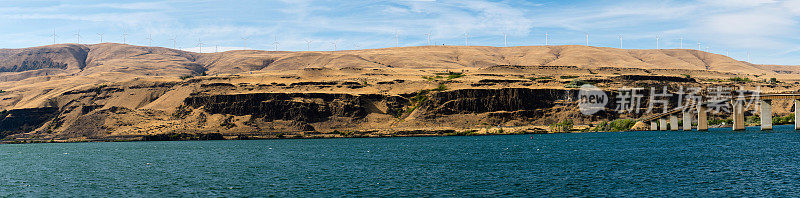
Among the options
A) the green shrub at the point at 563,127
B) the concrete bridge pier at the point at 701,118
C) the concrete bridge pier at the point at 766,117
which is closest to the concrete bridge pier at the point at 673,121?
the concrete bridge pier at the point at 701,118

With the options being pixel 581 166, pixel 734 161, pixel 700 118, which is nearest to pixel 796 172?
pixel 734 161

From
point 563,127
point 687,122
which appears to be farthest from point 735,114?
point 563,127

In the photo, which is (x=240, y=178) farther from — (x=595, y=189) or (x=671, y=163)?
(x=671, y=163)

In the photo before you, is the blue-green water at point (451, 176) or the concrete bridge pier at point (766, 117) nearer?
the blue-green water at point (451, 176)

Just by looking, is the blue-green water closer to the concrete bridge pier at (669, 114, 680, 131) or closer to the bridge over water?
the bridge over water

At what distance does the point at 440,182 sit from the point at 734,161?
3942 cm

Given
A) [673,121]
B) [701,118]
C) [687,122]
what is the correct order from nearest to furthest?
[701,118] < [687,122] < [673,121]

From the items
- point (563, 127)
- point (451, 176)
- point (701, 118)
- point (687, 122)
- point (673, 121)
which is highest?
point (701, 118)

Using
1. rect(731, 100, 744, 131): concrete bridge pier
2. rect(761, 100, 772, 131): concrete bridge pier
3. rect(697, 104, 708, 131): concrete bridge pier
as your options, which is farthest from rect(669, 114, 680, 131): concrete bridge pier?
rect(761, 100, 772, 131): concrete bridge pier

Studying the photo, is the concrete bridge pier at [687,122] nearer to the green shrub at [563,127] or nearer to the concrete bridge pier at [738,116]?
the concrete bridge pier at [738,116]

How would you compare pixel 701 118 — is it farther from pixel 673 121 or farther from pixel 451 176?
pixel 451 176

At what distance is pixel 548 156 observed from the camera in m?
89.1

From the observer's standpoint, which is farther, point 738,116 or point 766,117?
point 738,116

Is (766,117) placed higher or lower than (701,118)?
higher
